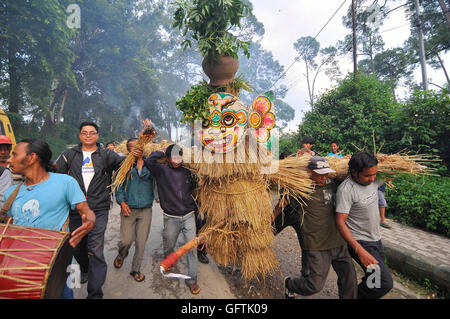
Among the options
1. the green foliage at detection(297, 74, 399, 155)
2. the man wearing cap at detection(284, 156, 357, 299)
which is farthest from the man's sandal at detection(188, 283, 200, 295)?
the green foliage at detection(297, 74, 399, 155)

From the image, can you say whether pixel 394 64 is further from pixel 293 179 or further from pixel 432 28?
pixel 293 179

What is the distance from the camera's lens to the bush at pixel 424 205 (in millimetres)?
4047

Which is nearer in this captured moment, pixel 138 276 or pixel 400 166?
pixel 400 166

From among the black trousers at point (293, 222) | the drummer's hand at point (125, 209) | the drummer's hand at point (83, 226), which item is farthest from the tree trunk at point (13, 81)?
the black trousers at point (293, 222)

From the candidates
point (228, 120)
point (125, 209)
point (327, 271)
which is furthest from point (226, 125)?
point (327, 271)

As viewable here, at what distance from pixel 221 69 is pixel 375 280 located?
108 inches

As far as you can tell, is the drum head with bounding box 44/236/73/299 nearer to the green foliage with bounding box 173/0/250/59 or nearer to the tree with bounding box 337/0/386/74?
the green foliage with bounding box 173/0/250/59

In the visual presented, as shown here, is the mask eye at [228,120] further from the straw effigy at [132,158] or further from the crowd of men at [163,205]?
the straw effigy at [132,158]

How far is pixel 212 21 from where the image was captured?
2.49 m

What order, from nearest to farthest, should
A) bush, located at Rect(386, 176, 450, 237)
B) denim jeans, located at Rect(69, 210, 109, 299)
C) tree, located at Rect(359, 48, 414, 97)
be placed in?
denim jeans, located at Rect(69, 210, 109, 299), bush, located at Rect(386, 176, 450, 237), tree, located at Rect(359, 48, 414, 97)

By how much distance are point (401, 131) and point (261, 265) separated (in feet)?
20.6

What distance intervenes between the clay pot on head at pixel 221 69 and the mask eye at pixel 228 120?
0.48m

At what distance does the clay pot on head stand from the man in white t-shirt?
1.73 metres

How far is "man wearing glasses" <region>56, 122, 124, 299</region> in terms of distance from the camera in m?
2.28
